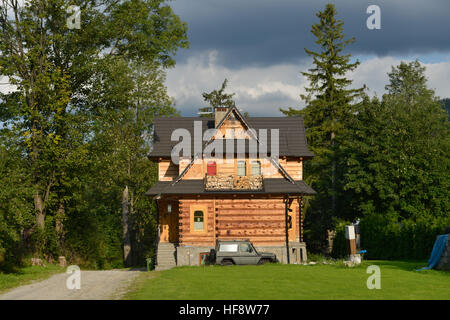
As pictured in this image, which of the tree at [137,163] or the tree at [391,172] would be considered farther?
the tree at [137,163]

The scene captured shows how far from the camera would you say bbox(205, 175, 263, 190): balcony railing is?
33.0 meters

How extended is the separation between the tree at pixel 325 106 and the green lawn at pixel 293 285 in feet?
94.7

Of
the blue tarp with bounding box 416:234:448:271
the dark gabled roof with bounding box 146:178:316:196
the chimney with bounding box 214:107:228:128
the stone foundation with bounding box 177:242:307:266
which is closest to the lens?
the blue tarp with bounding box 416:234:448:271

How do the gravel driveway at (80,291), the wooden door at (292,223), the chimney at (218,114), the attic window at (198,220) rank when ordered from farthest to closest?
the chimney at (218,114), the wooden door at (292,223), the attic window at (198,220), the gravel driveway at (80,291)

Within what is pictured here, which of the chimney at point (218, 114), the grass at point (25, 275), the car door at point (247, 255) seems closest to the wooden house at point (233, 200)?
the chimney at point (218, 114)

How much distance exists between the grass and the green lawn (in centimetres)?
571

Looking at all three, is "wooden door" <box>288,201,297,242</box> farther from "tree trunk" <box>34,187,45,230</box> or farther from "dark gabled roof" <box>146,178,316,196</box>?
"tree trunk" <box>34,187,45,230</box>

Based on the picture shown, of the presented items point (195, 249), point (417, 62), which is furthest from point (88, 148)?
point (417, 62)

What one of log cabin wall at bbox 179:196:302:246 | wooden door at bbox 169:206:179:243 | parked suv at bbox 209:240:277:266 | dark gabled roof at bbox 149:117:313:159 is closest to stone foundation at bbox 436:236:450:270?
parked suv at bbox 209:240:277:266

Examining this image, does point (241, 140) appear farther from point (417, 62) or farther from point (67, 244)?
point (417, 62)

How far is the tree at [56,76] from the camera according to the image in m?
31.7

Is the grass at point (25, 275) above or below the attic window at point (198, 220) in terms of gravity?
below

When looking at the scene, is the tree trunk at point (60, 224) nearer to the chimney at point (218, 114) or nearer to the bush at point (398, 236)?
the chimney at point (218, 114)

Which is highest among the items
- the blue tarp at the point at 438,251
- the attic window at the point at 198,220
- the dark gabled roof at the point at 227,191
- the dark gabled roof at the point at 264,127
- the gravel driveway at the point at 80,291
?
the dark gabled roof at the point at 264,127
